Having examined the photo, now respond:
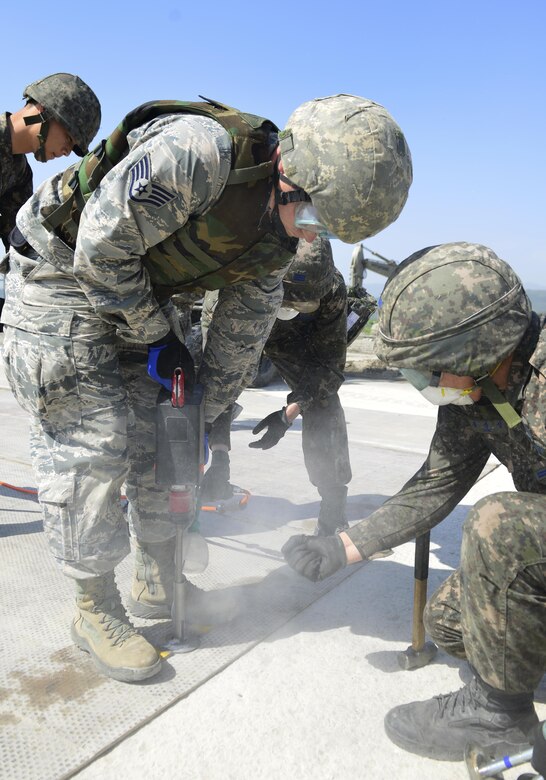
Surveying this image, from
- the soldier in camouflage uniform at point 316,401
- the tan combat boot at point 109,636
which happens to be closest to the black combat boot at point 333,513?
the soldier in camouflage uniform at point 316,401

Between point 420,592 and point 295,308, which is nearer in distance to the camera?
point 420,592

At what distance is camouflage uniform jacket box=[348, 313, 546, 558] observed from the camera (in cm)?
192

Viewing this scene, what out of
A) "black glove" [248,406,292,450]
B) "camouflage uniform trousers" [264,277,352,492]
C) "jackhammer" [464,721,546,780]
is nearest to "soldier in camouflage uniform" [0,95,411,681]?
"jackhammer" [464,721,546,780]

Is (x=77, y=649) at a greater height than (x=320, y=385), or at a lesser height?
lesser

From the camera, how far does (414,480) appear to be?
227cm

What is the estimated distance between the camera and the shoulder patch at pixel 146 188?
6.06 ft

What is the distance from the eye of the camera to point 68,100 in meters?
3.02

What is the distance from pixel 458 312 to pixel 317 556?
886mm

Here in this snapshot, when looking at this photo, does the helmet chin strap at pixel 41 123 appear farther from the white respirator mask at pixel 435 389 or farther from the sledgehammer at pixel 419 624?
the sledgehammer at pixel 419 624

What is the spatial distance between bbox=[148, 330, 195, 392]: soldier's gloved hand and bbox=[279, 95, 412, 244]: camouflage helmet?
63 cm

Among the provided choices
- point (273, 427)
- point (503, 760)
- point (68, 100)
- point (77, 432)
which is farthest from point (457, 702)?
point (68, 100)

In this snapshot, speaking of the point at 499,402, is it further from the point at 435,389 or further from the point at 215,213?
the point at 215,213

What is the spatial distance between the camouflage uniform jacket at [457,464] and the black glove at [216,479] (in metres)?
1.39

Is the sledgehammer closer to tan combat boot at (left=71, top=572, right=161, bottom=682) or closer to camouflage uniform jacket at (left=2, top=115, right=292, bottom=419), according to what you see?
tan combat boot at (left=71, top=572, right=161, bottom=682)
